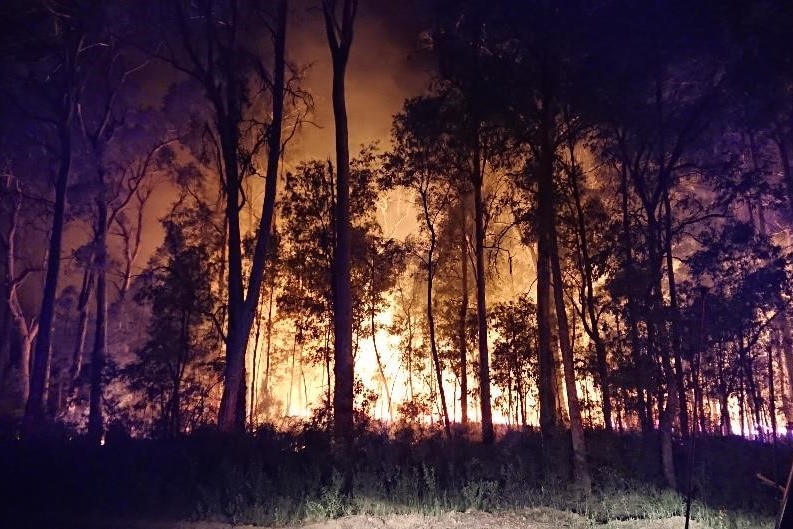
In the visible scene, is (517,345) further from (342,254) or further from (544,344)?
(342,254)

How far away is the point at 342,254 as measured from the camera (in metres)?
14.2

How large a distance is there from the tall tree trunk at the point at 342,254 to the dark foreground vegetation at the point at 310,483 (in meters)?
0.89

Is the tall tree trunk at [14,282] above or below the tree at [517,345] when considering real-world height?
above

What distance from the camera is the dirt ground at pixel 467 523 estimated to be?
7754 millimetres

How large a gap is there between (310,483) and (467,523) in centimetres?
249

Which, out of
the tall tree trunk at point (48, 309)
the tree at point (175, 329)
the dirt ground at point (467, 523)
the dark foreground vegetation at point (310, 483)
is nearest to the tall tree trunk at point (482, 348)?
the dark foreground vegetation at point (310, 483)

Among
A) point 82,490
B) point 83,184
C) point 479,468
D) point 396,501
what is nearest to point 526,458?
point 479,468

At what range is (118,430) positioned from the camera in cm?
1265

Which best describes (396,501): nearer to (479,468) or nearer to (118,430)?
(479,468)

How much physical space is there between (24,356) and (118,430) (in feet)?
51.8

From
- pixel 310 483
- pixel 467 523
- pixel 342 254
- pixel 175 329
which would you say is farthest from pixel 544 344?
pixel 175 329

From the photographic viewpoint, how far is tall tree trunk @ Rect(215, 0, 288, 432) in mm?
13578

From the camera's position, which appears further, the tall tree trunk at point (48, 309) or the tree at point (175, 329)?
the tree at point (175, 329)

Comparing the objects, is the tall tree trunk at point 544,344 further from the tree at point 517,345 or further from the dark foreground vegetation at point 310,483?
the dark foreground vegetation at point 310,483
